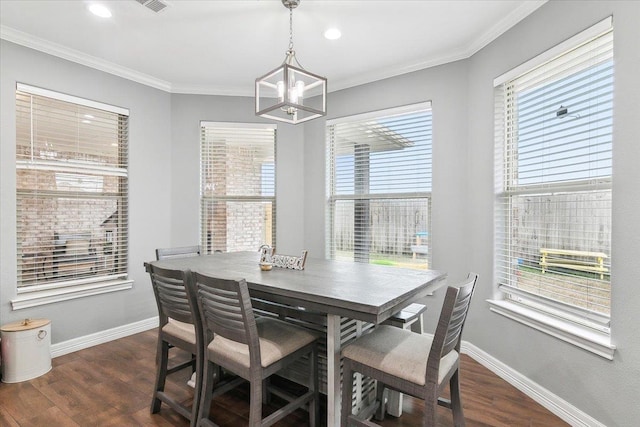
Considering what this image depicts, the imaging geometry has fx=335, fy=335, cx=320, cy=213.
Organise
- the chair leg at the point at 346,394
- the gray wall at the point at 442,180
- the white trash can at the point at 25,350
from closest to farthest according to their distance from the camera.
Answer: the chair leg at the point at 346,394
the gray wall at the point at 442,180
the white trash can at the point at 25,350

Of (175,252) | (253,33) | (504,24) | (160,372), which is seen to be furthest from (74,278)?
(504,24)

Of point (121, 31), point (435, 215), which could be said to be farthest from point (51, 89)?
point (435, 215)

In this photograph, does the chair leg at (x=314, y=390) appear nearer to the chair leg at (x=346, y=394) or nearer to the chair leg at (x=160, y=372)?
the chair leg at (x=346, y=394)

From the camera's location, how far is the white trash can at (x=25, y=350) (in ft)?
8.75

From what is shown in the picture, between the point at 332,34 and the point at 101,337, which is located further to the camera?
the point at 101,337

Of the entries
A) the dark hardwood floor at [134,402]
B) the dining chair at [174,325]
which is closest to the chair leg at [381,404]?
the dark hardwood floor at [134,402]

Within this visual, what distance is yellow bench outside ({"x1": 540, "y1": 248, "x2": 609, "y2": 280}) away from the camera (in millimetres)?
2064

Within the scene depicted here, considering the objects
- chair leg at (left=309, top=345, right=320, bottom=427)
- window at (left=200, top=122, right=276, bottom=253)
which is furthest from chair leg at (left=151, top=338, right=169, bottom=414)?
window at (left=200, top=122, right=276, bottom=253)

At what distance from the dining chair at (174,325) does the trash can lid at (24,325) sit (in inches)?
54.5

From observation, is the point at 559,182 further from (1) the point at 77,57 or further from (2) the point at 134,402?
(1) the point at 77,57

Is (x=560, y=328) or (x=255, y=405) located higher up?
(x=560, y=328)

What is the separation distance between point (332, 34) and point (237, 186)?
2188 millimetres

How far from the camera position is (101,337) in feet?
11.4

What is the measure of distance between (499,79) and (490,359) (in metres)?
2.37
